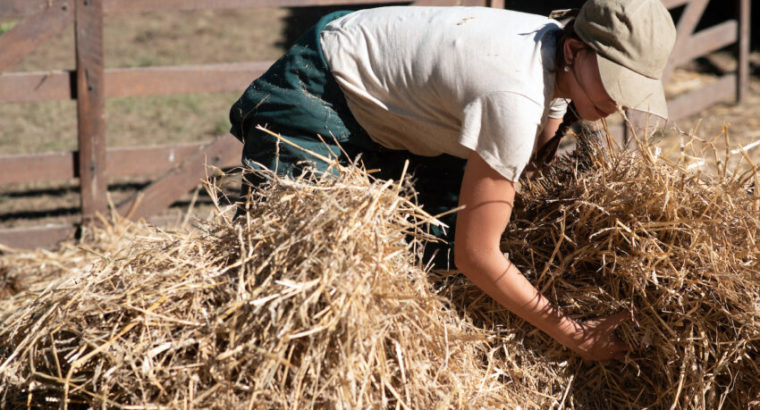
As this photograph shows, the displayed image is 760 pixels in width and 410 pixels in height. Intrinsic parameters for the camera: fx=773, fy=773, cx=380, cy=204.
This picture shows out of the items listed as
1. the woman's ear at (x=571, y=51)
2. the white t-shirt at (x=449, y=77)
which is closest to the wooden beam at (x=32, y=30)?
the white t-shirt at (x=449, y=77)

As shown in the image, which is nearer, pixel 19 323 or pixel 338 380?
pixel 338 380

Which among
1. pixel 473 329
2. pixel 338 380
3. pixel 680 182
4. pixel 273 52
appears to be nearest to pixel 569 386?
pixel 473 329

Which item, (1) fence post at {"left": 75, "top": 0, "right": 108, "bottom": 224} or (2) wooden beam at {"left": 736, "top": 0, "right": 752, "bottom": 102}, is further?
(2) wooden beam at {"left": 736, "top": 0, "right": 752, "bottom": 102}

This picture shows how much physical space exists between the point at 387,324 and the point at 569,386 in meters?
0.72

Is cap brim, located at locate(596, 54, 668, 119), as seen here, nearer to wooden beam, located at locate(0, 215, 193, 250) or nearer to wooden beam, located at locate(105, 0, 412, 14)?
wooden beam, located at locate(105, 0, 412, 14)

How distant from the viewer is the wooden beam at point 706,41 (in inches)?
213

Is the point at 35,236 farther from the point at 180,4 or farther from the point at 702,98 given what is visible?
the point at 702,98

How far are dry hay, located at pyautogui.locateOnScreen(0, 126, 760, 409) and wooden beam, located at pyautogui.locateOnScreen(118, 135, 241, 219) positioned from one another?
174cm

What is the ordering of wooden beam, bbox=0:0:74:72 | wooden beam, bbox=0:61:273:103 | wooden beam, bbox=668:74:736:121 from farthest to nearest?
wooden beam, bbox=668:74:736:121, wooden beam, bbox=0:61:273:103, wooden beam, bbox=0:0:74:72

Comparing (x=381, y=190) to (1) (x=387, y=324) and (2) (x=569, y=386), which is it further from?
(2) (x=569, y=386)

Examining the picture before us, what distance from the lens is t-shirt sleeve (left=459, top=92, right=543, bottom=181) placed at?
6.05ft

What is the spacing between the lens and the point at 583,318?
2.29m

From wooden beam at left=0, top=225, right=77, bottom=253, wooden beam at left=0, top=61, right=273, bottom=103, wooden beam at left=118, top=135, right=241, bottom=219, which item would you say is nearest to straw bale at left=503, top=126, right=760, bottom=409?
wooden beam at left=118, top=135, right=241, bottom=219

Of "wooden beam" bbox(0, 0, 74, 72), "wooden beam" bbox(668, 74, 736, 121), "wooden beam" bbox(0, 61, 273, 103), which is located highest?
"wooden beam" bbox(0, 0, 74, 72)
